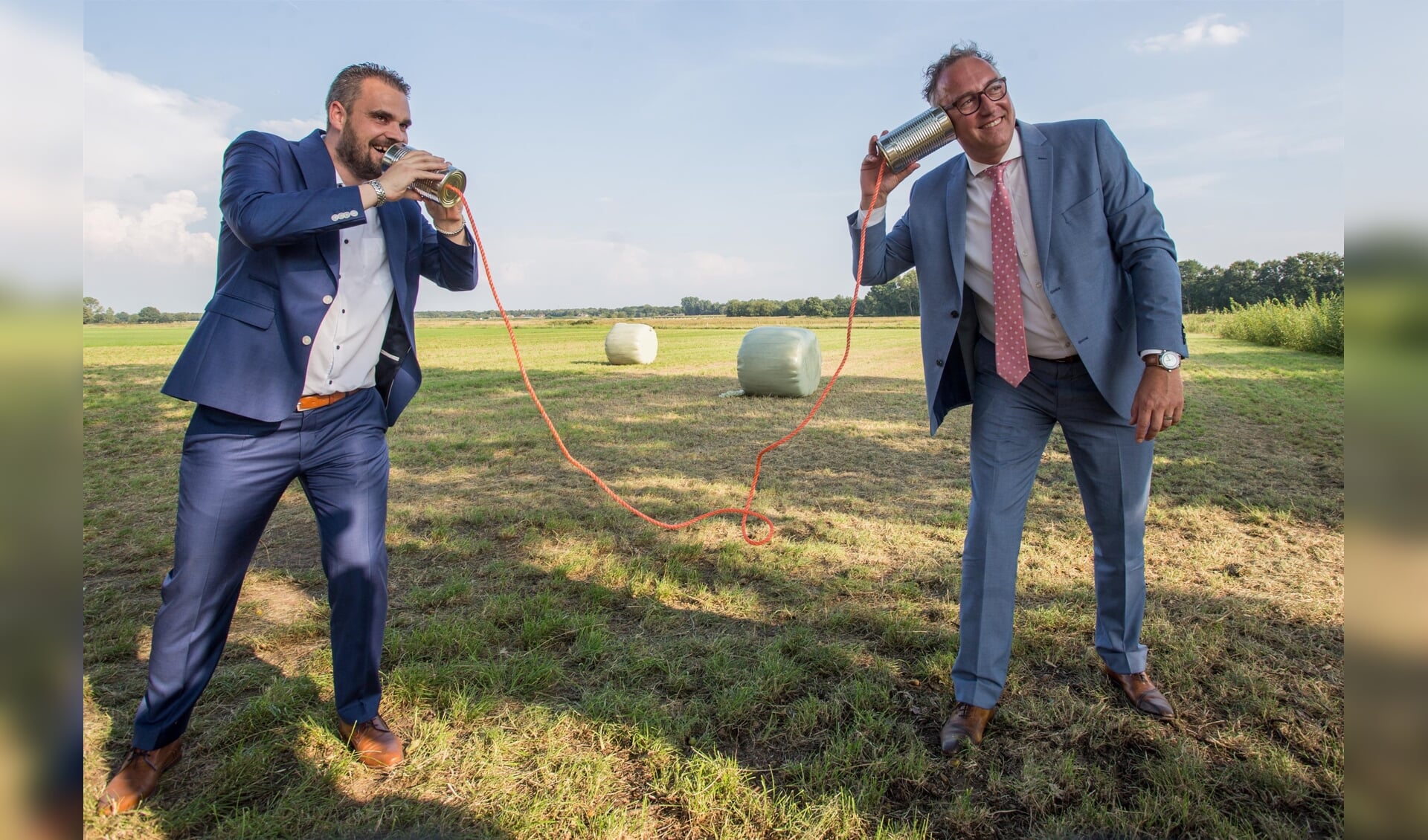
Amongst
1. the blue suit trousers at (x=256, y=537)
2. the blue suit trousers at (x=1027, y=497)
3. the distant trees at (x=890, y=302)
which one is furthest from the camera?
the distant trees at (x=890, y=302)

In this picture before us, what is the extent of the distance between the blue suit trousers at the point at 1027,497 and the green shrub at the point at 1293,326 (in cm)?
1938

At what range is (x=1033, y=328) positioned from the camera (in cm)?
309

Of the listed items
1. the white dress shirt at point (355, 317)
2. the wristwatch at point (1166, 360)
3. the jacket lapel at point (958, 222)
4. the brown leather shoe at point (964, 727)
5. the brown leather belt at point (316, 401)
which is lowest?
the brown leather shoe at point (964, 727)

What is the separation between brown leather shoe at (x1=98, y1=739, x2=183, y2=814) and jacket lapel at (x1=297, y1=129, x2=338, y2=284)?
1806mm

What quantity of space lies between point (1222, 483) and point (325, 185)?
7.23 m

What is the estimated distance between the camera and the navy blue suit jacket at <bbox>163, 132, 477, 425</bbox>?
2592 millimetres

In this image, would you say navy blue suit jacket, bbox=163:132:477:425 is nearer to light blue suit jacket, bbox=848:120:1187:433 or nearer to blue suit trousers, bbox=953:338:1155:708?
light blue suit jacket, bbox=848:120:1187:433

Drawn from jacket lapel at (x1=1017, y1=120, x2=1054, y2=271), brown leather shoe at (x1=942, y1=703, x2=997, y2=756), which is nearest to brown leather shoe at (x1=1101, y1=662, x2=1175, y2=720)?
brown leather shoe at (x1=942, y1=703, x2=997, y2=756)

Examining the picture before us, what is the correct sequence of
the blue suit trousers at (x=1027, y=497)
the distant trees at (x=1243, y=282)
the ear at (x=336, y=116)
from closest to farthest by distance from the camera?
1. the ear at (x=336, y=116)
2. the blue suit trousers at (x=1027, y=497)
3. the distant trees at (x=1243, y=282)

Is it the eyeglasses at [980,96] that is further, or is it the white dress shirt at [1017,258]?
the white dress shirt at [1017,258]

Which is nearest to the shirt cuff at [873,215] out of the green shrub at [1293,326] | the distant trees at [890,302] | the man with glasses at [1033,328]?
the man with glasses at [1033,328]

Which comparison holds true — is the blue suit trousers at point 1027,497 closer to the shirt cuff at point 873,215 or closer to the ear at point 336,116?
the shirt cuff at point 873,215

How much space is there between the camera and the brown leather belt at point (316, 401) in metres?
2.88
